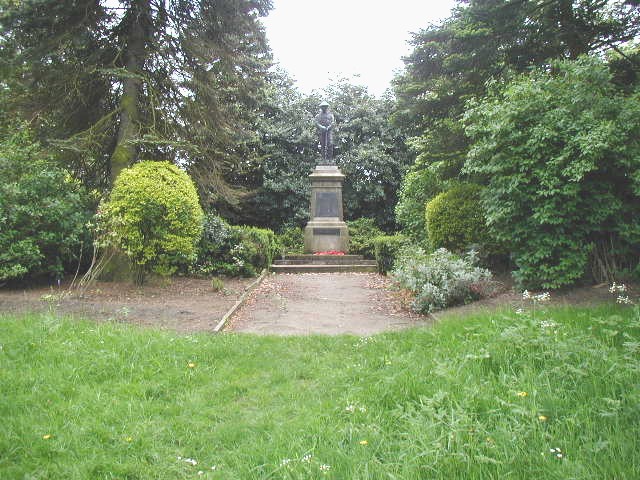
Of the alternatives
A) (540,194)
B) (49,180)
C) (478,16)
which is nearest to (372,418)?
(540,194)

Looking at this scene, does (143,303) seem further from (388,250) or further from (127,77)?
(388,250)

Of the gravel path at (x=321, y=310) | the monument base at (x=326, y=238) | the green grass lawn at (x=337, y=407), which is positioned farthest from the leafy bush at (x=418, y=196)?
the green grass lawn at (x=337, y=407)

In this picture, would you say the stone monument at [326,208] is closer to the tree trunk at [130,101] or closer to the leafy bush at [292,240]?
the leafy bush at [292,240]

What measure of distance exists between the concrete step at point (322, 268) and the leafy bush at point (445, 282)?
7.05 m

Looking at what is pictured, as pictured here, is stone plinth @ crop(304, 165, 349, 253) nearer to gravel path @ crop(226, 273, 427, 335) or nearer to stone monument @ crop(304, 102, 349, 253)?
stone monument @ crop(304, 102, 349, 253)

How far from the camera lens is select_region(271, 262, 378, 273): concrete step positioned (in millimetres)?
14875

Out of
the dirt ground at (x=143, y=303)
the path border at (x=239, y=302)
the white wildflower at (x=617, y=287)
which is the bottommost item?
the path border at (x=239, y=302)

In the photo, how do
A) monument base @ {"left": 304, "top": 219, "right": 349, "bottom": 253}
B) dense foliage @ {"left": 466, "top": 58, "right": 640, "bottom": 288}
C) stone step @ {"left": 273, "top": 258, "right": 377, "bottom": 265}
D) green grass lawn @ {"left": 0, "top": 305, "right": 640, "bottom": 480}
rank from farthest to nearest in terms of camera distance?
1. monument base @ {"left": 304, "top": 219, "right": 349, "bottom": 253}
2. stone step @ {"left": 273, "top": 258, "right": 377, "bottom": 265}
3. dense foliage @ {"left": 466, "top": 58, "right": 640, "bottom": 288}
4. green grass lawn @ {"left": 0, "top": 305, "right": 640, "bottom": 480}

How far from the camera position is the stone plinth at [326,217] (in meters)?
18.3

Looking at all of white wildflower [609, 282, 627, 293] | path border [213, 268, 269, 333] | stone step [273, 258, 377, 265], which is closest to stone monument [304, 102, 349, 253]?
stone step [273, 258, 377, 265]

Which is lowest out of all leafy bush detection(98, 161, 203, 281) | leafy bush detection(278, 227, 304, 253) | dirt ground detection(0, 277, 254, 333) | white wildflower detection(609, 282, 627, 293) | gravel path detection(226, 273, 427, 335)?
gravel path detection(226, 273, 427, 335)

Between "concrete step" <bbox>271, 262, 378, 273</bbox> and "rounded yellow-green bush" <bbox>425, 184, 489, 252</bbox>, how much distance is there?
17.8 ft

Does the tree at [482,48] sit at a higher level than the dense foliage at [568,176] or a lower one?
higher

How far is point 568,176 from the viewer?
635 cm
